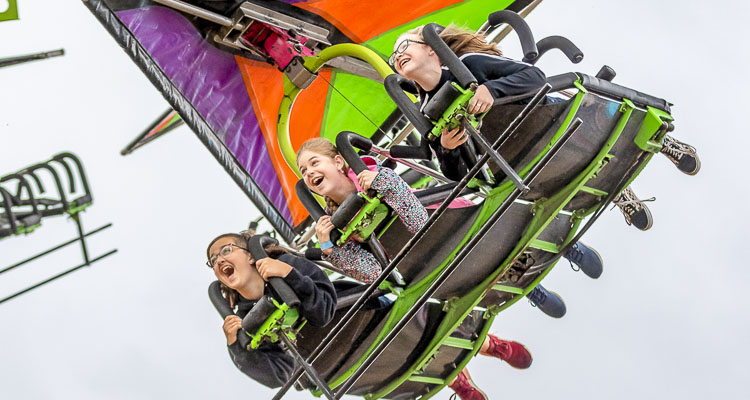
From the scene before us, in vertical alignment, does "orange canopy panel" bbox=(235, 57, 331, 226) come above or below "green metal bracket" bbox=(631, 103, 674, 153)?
below

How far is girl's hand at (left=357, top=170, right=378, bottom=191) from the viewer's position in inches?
216

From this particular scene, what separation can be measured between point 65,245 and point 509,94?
2013mm

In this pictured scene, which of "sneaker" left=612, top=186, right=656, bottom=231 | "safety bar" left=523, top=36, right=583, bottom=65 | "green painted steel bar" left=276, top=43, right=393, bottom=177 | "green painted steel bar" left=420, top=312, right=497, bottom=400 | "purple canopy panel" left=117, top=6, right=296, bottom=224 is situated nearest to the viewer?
"safety bar" left=523, top=36, right=583, bottom=65

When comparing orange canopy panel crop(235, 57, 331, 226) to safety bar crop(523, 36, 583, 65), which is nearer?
safety bar crop(523, 36, 583, 65)

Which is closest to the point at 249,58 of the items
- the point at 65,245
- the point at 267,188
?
the point at 267,188

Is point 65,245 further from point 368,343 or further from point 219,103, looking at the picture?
point 219,103

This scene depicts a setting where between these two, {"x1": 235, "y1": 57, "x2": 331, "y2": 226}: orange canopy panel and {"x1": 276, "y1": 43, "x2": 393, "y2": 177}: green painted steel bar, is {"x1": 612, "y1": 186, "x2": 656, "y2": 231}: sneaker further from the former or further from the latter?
{"x1": 235, "y1": 57, "x2": 331, "y2": 226}: orange canopy panel

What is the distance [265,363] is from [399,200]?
892mm

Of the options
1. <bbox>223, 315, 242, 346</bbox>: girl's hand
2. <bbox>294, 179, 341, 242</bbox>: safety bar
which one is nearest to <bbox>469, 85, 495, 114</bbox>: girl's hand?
<bbox>294, 179, 341, 242</bbox>: safety bar

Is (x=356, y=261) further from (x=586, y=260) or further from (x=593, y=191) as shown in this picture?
(x=586, y=260)

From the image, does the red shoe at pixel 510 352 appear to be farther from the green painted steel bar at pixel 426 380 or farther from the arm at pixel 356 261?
the arm at pixel 356 261

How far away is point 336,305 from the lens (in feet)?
18.6

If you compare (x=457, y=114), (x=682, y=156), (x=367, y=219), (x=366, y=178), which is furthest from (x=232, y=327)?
(x=682, y=156)

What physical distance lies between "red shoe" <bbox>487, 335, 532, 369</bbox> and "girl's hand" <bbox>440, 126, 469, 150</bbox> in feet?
4.93
